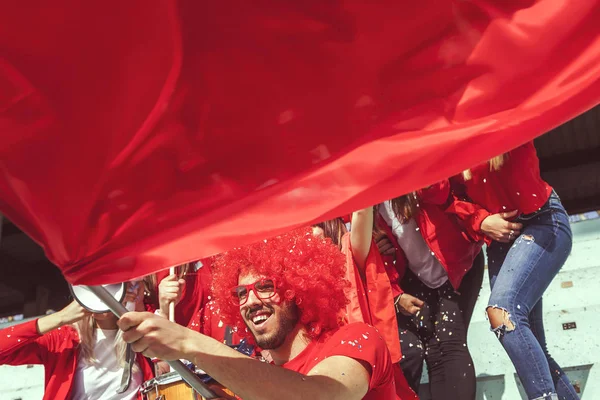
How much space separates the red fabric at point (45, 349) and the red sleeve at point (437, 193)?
1605 mm

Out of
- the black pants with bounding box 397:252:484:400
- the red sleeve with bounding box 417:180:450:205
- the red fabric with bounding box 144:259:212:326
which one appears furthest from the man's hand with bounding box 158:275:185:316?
the red sleeve with bounding box 417:180:450:205

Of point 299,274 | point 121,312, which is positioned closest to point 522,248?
point 299,274

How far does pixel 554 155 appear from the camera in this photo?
902cm

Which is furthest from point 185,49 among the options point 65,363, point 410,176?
point 65,363

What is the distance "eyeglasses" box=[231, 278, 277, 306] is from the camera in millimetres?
2850

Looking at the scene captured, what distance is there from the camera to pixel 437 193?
3629mm

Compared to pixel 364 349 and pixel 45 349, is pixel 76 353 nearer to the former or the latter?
pixel 45 349

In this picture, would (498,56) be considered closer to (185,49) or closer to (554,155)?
(185,49)

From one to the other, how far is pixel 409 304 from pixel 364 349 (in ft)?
4.28

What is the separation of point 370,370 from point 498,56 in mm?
1037

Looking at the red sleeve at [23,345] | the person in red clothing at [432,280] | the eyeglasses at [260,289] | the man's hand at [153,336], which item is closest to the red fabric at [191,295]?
the red sleeve at [23,345]

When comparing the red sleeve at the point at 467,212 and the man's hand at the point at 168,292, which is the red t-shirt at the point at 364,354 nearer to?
the man's hand at the point at 168,292

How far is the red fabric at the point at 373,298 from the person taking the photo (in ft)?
10.8

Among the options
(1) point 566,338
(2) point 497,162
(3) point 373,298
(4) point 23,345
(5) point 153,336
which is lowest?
(1) point 566,338
